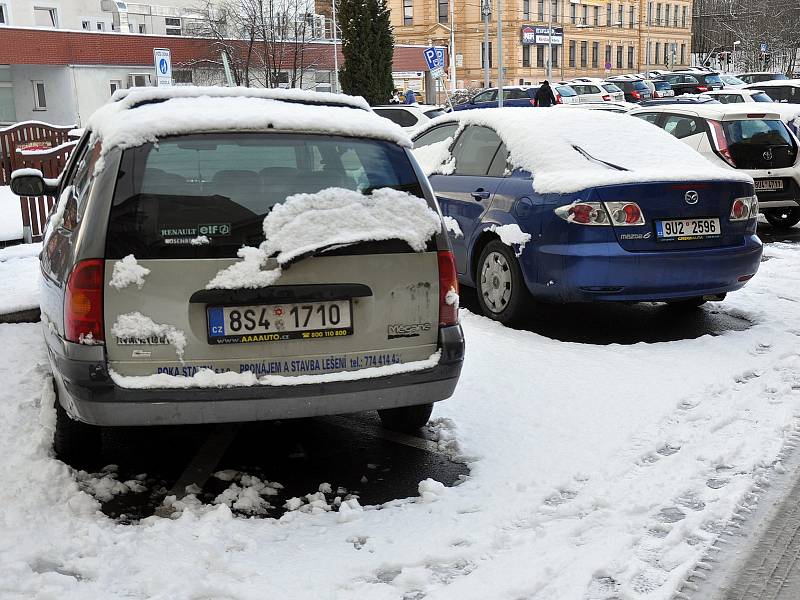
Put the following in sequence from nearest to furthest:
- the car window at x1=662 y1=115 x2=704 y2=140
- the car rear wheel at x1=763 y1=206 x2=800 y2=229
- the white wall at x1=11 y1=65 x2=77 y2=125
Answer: the car window at x1=662 y1=115 x2=704 y2=140 → the car rear wheel at x1=763 y1=206 x2=800 y2=229 → the white wall at x1=11 y1=65 x2=77 y2=125

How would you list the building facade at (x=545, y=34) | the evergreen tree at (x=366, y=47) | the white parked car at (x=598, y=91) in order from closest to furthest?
1. the evergreen tree at (x=366, y=47)
2. the white parked car at (x=598, y=91)
3. the building facade at (x=545, y=34)

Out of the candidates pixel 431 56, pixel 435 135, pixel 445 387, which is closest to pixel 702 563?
pixel 445 387

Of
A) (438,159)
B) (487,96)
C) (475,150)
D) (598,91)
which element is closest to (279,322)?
(475,150)

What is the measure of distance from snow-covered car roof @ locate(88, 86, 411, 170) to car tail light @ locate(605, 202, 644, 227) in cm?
242

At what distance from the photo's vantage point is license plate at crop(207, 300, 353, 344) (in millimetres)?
3729

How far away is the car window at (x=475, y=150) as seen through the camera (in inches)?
302

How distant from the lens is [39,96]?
4259 centimetres

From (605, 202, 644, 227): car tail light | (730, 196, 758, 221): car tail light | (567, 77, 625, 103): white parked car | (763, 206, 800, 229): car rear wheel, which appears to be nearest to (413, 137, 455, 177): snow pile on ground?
(605, 202, 644, 227): car tail light

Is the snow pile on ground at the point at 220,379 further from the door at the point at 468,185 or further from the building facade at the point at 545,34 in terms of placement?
the building facade at the point at 545,34

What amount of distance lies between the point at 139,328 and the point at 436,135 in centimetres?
561

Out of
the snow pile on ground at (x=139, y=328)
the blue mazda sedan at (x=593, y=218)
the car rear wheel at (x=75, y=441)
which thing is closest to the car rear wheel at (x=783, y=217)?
the blue mazda sedan at (x=593, y=218)

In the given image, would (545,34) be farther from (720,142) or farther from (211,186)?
(211,186)

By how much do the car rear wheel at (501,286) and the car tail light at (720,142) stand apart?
5.92 metres

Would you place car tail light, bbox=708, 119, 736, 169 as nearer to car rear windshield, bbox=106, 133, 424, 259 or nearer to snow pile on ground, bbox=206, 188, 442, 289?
snow pile on ground, bbox=206, 188, 442, 289
